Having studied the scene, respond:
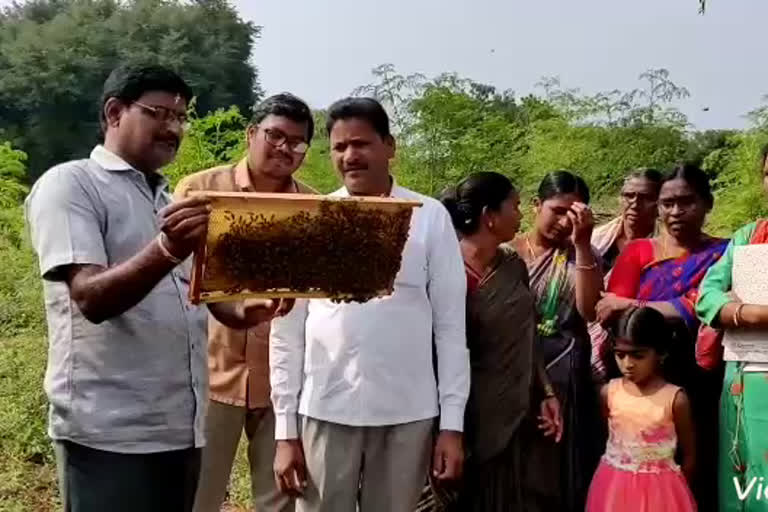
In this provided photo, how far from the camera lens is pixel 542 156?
1041 cm

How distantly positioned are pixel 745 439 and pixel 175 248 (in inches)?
103

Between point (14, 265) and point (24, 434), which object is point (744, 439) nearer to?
point (24, 434)

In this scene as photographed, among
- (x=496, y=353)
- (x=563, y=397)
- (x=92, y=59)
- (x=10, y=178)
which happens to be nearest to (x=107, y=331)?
(x=496, y=353)

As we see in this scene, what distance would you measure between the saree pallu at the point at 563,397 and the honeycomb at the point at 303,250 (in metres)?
1.42

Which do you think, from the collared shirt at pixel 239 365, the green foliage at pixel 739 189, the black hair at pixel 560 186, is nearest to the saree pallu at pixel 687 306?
the black hair at pixel 560 186

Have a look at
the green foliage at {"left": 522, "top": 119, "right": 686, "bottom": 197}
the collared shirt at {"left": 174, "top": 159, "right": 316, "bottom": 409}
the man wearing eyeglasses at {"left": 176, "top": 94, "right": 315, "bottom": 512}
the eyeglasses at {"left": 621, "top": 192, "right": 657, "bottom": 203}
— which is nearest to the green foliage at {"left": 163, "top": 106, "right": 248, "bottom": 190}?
the green foliage at {"left": 522, "top": 119, "right": 686, "bottom": 197}

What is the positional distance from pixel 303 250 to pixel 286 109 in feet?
4.66

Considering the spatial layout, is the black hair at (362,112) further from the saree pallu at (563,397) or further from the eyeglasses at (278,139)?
the saree pallu at (563,397)

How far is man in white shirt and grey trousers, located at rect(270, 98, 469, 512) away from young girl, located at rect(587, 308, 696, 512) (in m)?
1.04

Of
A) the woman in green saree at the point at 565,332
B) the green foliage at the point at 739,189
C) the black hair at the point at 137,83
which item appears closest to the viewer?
the black hair at the point at 137,83

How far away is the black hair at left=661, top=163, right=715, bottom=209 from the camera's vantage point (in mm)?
4363

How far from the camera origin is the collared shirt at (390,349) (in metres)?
3.26

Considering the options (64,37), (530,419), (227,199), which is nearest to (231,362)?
(530,419)

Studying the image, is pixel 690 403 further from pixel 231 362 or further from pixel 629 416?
pixel 231 362
